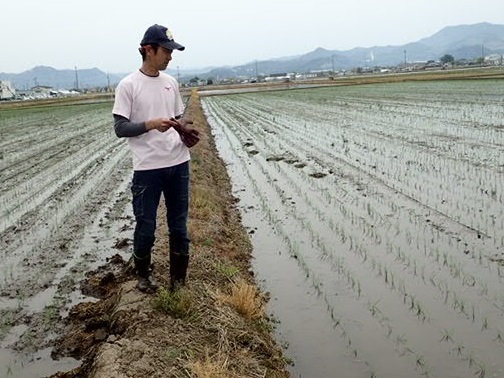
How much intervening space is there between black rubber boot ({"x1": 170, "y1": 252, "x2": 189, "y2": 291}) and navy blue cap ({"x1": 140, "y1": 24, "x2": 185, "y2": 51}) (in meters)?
1.58

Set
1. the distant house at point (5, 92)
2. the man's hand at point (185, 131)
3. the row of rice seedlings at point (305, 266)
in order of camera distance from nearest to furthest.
→ the man's hand at point (185, 131) → the row of rice seedlings at point (305, 266) → the distant house at point (5, 92)

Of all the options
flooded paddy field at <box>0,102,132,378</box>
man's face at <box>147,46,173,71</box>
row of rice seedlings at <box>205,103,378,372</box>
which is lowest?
row of rice seedlings at <box>205,103,378,372</box>

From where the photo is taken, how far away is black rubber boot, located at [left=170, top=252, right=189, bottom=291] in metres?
4.12

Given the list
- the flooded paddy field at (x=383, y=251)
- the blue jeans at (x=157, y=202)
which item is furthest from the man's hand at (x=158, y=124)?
the flooded paddy field at (x=383, y=251)

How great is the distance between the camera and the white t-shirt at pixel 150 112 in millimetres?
3588

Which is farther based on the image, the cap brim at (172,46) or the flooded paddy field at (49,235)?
the flooded paddy field at (49,235)

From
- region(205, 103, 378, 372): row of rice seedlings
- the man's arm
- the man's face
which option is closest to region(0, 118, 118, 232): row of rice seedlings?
region(205, 103, 378, 372): row of rice seedlings

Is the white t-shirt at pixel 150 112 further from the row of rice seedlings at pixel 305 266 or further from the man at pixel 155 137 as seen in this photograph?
the row of rice seedlings at pixel 305 266

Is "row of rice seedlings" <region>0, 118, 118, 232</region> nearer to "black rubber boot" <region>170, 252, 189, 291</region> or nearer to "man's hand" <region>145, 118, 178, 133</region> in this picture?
"black rubber boot" <region>170, 252, 189, 291</region>

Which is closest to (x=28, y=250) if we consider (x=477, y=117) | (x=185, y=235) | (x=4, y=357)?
(x=4, y=357)

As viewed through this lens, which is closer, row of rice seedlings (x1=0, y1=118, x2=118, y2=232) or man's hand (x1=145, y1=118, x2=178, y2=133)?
man's hand (x1=145, y1=118, x2=178, y2=133)

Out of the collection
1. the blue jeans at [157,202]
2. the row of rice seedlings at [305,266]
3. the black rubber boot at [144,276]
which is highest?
the blue jeans at [157,202]

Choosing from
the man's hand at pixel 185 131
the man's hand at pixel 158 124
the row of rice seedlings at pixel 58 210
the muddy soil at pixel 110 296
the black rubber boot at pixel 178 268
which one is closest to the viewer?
the muddy soil at pixel 110 296

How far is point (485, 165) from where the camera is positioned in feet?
32.2
